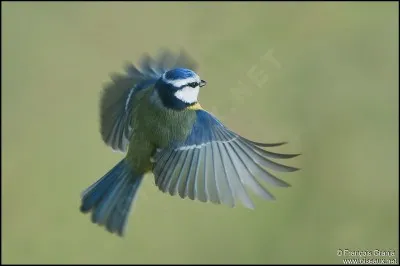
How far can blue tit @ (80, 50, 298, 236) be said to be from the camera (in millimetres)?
2613

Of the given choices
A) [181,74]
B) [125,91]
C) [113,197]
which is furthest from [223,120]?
[181,74]

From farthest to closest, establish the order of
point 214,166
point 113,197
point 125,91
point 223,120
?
point 223,120, point 125,91, point 113,197, point 214,166

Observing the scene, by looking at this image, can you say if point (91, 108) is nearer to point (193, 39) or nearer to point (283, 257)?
point (193, 39)

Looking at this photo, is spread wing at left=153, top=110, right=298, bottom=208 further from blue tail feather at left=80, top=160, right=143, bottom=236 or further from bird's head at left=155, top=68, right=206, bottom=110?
blue tail feather at left=80, top=160, right=143, bottom=236

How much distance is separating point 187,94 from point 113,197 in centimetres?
57

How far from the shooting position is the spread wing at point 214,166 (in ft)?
8.36

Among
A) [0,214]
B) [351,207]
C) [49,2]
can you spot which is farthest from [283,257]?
[49,2]

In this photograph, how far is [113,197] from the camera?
3002 millimetres

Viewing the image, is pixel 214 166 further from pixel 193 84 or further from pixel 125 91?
pixel 125 91

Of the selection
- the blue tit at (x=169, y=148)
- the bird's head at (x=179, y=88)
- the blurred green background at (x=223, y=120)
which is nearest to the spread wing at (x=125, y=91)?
the blue tit at (x=169, y=148)

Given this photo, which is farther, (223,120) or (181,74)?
(223,120)

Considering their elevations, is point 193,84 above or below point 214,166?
above

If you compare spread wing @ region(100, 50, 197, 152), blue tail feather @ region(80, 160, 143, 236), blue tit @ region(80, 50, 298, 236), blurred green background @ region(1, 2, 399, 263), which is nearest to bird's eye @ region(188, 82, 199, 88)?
blue tit @ region(80, 50, 298, 236)

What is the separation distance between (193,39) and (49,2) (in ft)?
4.22
